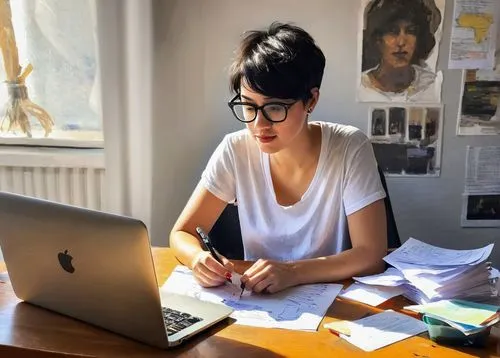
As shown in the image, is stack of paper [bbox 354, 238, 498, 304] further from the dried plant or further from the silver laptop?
the dried plant

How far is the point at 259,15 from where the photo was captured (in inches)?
82.5

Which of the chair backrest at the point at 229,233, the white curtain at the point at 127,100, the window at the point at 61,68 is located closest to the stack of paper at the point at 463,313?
the chair backrest at the point at 229,233

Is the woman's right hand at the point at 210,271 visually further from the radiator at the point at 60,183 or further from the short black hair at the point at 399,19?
the short black hair at the point at 399,19

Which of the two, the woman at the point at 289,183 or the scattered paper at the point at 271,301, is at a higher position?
the woman at the point at 289,183

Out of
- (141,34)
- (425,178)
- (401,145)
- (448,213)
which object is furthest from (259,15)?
(448,213)

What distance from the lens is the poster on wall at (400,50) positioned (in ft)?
6.65

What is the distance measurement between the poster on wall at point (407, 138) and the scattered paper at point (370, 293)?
0.84 meters

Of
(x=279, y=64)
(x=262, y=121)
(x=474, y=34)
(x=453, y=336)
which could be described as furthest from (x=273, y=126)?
(x=474, y=34)

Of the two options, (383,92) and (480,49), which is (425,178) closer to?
(383,92)

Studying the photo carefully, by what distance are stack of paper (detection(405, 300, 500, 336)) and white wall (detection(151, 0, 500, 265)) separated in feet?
3.17

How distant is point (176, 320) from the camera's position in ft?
3.90

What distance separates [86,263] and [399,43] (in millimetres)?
1386

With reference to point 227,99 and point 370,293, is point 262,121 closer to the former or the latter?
point 370,293

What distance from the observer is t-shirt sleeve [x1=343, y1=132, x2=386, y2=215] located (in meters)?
1.59
